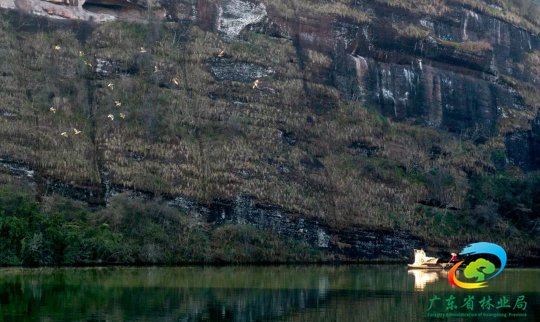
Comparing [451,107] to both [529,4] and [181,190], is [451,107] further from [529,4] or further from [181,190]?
[181,190]

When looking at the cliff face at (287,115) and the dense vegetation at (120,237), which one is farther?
the cliff face at (287,115)

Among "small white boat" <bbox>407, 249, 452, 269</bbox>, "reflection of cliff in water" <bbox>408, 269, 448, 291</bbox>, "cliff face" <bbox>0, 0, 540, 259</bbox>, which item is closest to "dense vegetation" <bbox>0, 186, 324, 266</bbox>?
"cliff face" <bbox>0, 0, 540, 259</bbox>

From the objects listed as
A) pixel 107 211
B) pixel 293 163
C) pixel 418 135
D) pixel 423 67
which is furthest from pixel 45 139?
pixel 423 67

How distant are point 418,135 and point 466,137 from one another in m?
6.91

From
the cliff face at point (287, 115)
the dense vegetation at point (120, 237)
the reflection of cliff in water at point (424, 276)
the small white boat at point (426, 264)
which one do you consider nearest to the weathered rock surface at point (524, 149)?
the cliff face at point (287, 115)

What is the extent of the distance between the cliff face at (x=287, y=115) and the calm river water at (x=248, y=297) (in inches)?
754

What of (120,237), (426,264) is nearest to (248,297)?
(120,237)

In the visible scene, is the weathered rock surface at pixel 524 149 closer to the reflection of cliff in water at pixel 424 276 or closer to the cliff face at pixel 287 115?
the cliff face at pixel 287 115

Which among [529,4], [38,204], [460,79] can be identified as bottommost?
[38,204]

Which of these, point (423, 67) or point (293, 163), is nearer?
point (293, 163)

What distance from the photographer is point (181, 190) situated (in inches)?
2874

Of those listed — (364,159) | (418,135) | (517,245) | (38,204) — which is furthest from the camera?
(418,135)

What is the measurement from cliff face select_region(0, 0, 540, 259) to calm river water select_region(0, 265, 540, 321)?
19160 mm

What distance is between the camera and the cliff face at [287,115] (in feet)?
242
